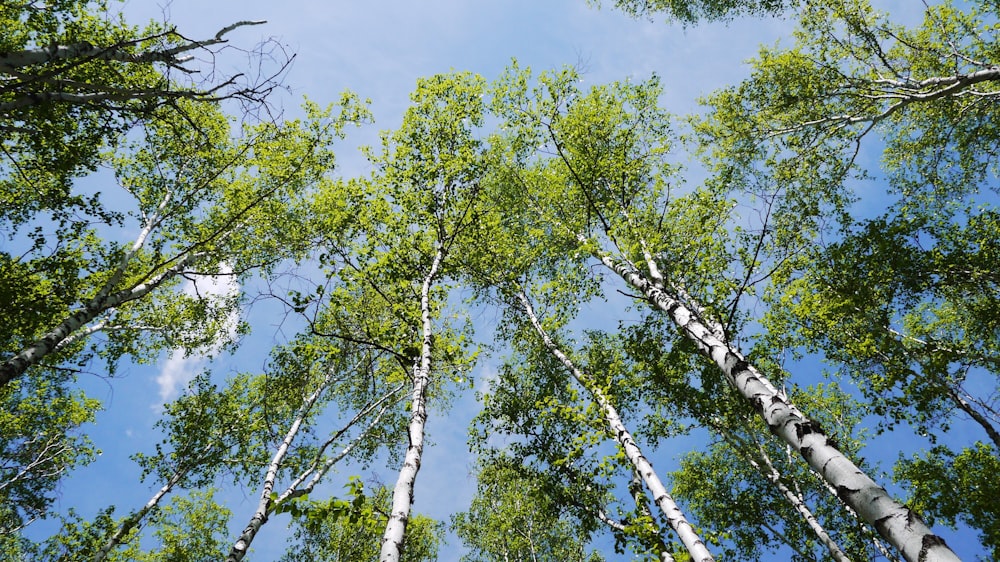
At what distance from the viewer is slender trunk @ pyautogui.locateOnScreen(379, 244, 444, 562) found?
376 centimetres

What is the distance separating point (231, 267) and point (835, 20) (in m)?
16.4

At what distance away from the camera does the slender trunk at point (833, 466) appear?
2852 millimetres

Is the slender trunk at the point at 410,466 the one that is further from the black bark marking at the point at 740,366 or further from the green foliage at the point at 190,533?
the green foliage at the point at 190,533

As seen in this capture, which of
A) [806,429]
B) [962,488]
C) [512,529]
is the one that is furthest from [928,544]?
[512,529]

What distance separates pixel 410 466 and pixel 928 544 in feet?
13.0

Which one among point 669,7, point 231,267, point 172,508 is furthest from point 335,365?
point 669,7

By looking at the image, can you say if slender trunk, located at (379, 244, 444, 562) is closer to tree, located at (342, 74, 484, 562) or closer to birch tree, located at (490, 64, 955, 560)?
tree, located at (342, 74, 484, 562)

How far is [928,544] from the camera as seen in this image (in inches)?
110

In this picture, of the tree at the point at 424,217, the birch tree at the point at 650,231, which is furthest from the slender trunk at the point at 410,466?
the birch tree at the point at 650,231

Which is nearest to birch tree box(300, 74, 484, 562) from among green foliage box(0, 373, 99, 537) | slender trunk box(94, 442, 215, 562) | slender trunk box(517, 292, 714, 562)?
slender trunk box(517, 292, 714, 562)

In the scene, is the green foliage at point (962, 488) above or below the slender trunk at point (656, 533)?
above

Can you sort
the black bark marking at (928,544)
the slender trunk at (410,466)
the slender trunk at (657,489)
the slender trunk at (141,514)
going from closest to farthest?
the black bark marking at (928,544) → the slender trunk at (410,466) → the slender trunk at (657,489) → the slender trunk at (141,514)

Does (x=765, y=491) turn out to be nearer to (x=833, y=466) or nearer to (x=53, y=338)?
(x=833, y=466)

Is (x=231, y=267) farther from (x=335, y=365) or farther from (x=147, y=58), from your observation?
(x=147, y=58)
